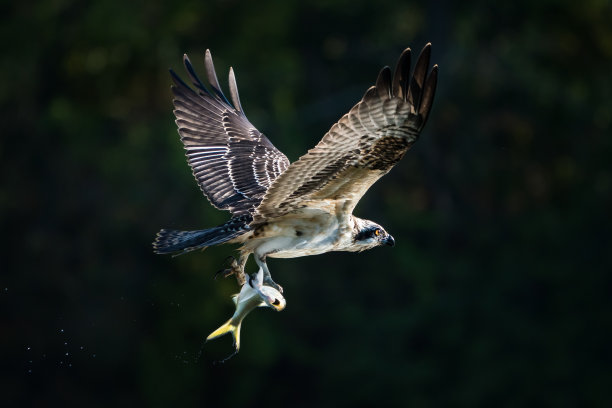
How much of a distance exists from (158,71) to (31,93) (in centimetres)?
179

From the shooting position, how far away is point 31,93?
14.8m

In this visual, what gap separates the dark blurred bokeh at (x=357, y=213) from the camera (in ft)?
48.4

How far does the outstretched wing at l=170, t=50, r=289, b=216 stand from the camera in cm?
688

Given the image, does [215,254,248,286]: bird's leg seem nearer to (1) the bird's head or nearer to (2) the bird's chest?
(2) the bird's chest

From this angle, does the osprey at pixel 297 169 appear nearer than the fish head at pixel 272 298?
Yes

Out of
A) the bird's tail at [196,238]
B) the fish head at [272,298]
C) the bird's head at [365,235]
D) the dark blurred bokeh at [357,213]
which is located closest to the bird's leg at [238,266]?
the bird's tail at [196,238]

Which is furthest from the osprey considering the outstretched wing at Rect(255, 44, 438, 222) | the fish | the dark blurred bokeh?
the dark blurred bokeh

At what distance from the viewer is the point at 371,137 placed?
5.21m

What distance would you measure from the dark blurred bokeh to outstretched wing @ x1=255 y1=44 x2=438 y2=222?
26.9 feet

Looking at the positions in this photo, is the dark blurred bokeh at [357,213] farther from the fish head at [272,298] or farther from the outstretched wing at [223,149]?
the fish head at [272,298]

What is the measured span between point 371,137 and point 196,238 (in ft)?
4.10

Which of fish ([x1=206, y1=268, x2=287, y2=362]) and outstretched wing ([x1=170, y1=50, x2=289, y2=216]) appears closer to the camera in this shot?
fish ([x1=206, y1=268, x2=287, y2=362])

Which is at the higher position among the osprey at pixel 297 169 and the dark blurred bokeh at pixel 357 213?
the osprey at pixel 297 169

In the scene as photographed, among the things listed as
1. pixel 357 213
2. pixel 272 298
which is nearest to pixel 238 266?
pixel 272 298
